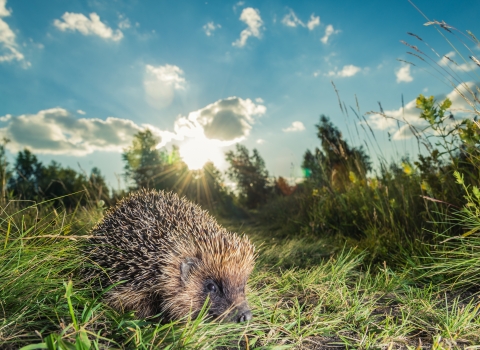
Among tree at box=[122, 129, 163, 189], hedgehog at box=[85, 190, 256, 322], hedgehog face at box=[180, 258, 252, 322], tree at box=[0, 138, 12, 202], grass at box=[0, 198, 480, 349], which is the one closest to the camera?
grass at box=[0, 198, 480, 349]

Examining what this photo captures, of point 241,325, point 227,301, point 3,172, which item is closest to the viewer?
point 241,325

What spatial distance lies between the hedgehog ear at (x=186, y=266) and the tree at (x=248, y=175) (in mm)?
21196

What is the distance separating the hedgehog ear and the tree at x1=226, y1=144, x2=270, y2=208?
21.2m

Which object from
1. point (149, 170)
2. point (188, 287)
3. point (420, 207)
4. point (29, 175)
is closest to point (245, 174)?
point (149, 170)

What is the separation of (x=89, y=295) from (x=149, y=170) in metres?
27.6

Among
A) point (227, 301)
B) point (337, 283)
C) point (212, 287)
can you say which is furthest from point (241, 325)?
point (337, 283)

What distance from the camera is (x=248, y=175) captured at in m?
28.4

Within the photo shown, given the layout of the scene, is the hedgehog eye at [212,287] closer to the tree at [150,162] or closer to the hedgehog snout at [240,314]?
the hedgehog snout at [240,314]

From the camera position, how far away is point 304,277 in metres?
3.94

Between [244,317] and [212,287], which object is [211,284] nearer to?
[212,287]

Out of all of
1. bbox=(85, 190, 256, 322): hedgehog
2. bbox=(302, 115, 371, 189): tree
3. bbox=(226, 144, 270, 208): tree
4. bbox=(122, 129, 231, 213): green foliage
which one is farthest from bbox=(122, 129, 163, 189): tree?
bbox=(85, 190, 256, 322): hedgehog

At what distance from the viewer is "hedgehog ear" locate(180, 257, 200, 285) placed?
10.9ft

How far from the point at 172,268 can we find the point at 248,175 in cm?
2514

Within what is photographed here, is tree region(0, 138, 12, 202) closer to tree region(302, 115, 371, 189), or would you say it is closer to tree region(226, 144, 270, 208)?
tree region(302, 115, 371, 189)
